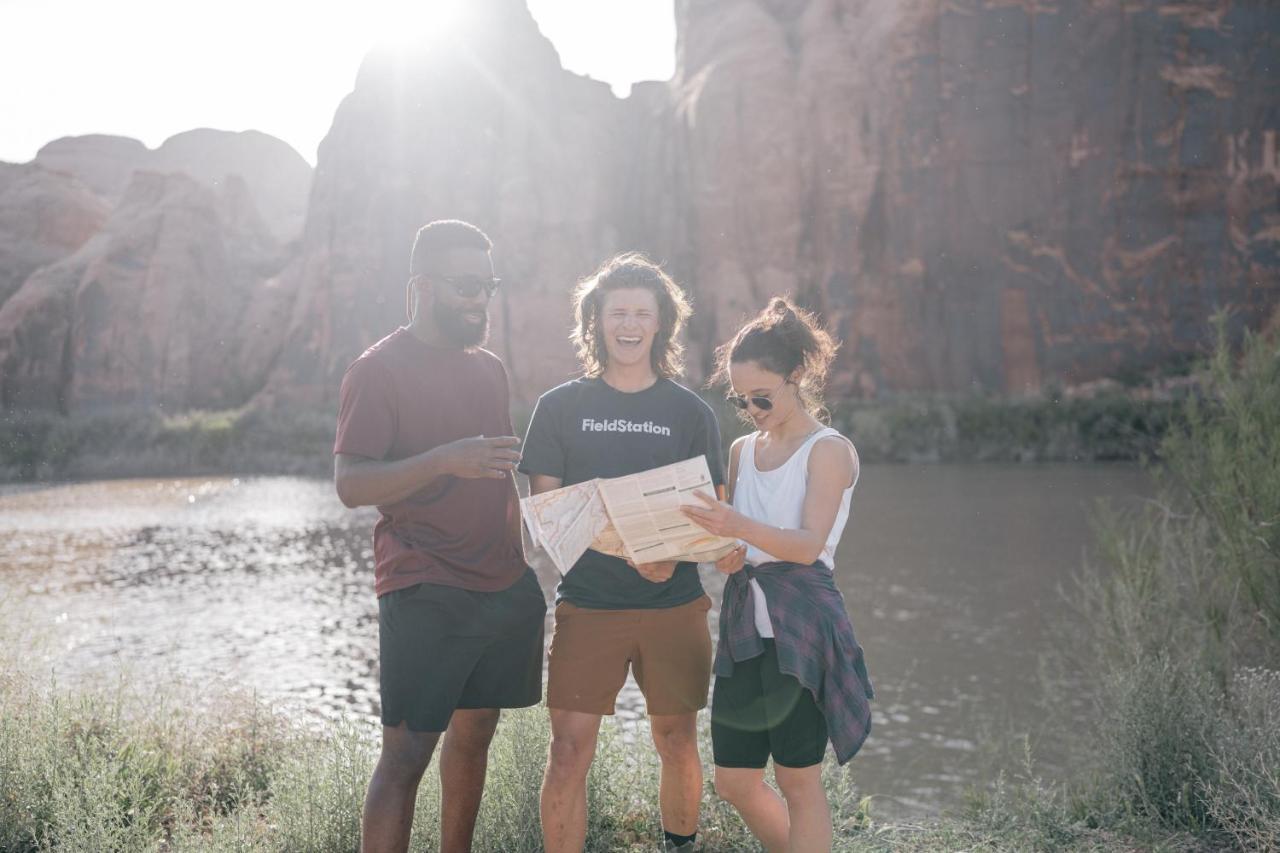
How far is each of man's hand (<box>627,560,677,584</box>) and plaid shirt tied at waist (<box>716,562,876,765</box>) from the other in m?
0.21

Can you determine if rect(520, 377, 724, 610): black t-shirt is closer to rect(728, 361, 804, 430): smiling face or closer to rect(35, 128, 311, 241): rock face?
rect(728, 361, 804, 430): smiling face

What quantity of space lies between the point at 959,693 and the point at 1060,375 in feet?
107

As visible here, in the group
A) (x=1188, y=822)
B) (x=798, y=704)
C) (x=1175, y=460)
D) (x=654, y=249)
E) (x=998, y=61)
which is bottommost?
(x=1188, y=822)

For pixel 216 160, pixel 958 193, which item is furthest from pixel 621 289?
pixel 216 160

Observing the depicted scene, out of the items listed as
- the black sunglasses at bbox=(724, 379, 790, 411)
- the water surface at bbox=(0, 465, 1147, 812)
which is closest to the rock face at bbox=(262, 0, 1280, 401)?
the water surface at bbox=(0, 465, 1147, 812)

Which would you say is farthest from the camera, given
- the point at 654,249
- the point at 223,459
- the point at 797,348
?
the point at 654,249

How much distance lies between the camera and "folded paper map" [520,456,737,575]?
2938 millimetres

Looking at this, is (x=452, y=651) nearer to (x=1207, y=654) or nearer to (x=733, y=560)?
(x=733, y=560)

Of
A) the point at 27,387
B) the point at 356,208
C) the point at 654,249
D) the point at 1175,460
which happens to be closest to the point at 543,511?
the point at 1175,460

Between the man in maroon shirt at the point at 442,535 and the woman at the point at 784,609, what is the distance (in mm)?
687

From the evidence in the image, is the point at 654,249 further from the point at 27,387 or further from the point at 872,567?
the point at 872,567

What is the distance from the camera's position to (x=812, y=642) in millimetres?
3043

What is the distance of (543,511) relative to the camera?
294 cm

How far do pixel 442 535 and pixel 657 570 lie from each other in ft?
2.20
